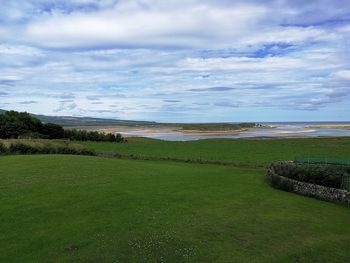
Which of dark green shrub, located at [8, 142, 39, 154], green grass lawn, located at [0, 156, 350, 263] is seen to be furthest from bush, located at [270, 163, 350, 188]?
dark green shrub, located at [8, 142, 39, 154]

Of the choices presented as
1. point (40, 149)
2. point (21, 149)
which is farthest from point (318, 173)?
point (21, 149)

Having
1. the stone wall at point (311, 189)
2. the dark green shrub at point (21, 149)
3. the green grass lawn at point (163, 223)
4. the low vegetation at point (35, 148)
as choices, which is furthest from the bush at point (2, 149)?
the stone wall at point (311, 189)

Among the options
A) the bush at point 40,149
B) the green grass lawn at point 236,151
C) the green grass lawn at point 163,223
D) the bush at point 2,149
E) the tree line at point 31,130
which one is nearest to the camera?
the green grass lawn at point 163,223

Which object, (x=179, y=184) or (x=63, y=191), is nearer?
(x=63, y=191)

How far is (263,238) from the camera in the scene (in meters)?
13.8

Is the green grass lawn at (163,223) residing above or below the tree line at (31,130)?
below

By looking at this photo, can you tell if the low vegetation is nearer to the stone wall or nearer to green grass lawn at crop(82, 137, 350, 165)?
green grass lawn at crop(82, 137, 350, 165)

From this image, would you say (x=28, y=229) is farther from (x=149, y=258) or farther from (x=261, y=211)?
(x=261, y=211)

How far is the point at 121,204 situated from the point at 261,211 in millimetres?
6852

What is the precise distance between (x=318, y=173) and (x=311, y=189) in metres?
1.23

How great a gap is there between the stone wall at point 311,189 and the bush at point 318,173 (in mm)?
656

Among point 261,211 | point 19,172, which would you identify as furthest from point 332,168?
point 19,172

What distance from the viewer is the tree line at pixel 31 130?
75.6m

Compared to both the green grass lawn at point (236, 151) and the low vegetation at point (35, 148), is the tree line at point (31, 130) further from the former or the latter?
the low vegetation at point (35, 148)
